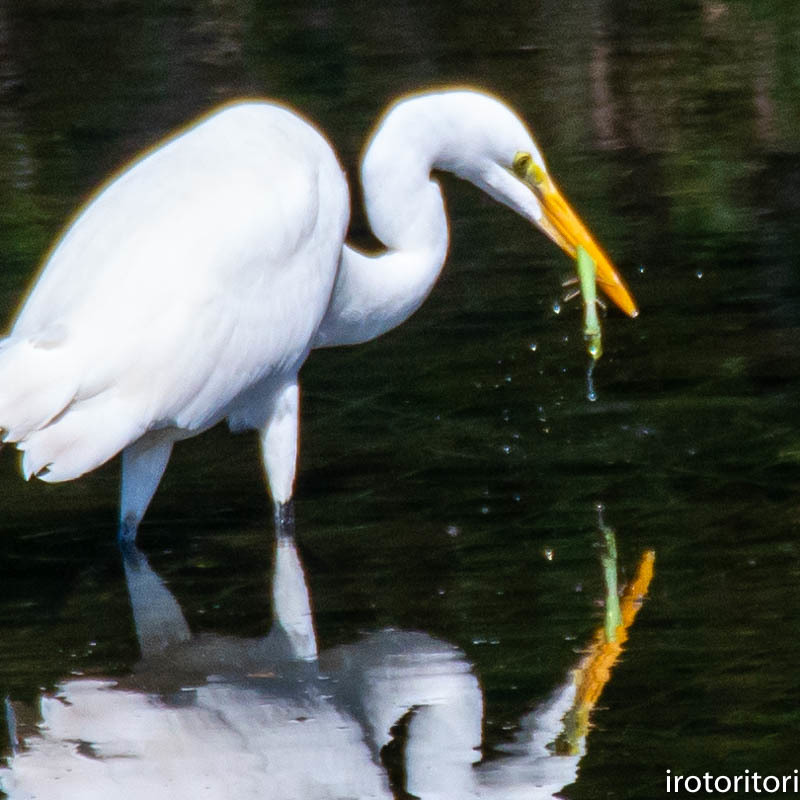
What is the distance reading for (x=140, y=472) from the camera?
4.71m

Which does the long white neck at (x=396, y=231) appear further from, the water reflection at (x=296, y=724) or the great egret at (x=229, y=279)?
the water reflection at (x=296, y=724)

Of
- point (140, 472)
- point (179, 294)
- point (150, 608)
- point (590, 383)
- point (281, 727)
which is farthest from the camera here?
point (590, 383)

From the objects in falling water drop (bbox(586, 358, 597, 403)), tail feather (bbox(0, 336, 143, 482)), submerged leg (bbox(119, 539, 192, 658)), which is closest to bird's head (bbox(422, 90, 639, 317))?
falling water drop (bbox(586, 358, 597, 403))

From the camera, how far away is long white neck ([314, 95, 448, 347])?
16.2 feet

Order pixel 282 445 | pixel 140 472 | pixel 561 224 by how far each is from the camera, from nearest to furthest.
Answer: pixel 140 472
pixel 282 445
pixel 561 224

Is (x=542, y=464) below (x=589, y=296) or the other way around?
below

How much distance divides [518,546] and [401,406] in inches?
45.5

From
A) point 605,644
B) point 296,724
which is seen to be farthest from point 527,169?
point 296,724

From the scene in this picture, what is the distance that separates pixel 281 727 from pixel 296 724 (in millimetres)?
34

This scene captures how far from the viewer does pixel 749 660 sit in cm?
398

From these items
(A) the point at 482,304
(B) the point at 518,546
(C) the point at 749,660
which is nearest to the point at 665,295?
(A) the point at 482,304

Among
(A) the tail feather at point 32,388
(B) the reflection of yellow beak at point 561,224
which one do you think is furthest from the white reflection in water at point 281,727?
(B) the reflection of yellow beak at point 561,224

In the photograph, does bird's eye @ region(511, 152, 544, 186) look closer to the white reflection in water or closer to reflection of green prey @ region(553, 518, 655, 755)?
reflection of green prey @ region(553, 518, 655, 755)

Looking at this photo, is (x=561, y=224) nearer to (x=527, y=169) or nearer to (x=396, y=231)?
(x=527, y=169)
